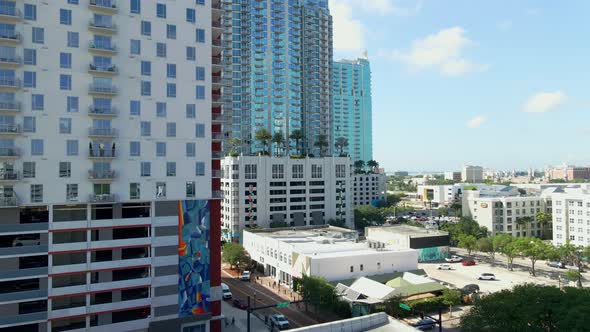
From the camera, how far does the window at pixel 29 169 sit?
42.5 meters

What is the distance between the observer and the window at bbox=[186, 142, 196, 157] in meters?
49.6

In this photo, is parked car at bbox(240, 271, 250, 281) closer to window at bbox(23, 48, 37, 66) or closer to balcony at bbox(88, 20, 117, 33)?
balcony at bbox(88, 20, 117, 33)

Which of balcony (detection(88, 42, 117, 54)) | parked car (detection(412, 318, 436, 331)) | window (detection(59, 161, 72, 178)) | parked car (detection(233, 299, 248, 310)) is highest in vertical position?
balcony (detection(88, 42, 117, 54))

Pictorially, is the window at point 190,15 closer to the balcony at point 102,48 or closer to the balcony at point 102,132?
the balcony at point 102,48

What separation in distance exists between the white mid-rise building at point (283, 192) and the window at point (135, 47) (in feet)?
213

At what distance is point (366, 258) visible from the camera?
212 ft

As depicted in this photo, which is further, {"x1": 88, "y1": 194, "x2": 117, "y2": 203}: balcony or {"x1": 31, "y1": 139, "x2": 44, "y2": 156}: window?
{"x1": 88, "y1": 194, "x2": 117, "y2": 203}: balcony

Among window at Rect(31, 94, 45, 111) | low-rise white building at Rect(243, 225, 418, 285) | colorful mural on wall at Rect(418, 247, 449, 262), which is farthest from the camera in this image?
colorful mural on wall at Rect(418, 247, 449, 262)

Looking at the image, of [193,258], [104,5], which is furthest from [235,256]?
[104,5]

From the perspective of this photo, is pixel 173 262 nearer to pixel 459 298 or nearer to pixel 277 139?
pixel 459 298

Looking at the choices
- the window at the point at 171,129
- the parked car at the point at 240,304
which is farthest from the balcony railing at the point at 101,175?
the parked car at the point at 240,304

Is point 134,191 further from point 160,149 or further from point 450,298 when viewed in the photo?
point 450,298

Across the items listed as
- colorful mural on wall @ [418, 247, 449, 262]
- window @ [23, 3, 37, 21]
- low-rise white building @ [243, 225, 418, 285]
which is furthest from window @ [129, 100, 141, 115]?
colorful mural on wall @ [418, 247, 449, 262]

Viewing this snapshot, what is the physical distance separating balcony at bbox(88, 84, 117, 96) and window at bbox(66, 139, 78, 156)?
5.62 meters
